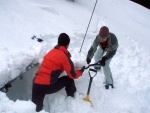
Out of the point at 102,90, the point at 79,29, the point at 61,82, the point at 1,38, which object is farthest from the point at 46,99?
the point at 79,29

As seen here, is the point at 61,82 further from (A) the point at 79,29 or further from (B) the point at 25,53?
(A) the point at 79,29

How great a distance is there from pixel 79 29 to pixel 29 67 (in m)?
3.93

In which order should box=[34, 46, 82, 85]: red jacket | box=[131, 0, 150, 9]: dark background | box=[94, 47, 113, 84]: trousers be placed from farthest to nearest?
box=[131, 0, 150, 9]: dark background, box=[94, 47, 113, 84]: trousers, box=[34, 46, 82, 85]: red jacket

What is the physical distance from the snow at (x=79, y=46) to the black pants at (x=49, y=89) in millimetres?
183

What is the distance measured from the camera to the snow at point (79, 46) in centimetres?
562

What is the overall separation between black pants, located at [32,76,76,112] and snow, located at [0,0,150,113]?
0.18 m

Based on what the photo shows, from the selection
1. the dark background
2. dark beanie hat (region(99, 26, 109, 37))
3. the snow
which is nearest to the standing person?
A: dark beanie hat (region(99, 26, 109, 37))

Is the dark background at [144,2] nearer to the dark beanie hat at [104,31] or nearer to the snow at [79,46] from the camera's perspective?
the snow at [79,46]

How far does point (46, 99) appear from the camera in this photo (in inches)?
229

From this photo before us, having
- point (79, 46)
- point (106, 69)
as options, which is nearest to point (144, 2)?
point (79, 46)

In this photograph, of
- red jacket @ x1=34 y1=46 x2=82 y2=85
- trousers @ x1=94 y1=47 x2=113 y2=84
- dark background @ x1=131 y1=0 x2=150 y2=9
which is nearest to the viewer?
red jacket @ x1=34 y1=46 x2=82 y2=85

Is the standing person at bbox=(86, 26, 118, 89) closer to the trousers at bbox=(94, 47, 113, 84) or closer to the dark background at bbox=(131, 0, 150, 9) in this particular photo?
the trousers at bbox=(94, 47, 113, 84)

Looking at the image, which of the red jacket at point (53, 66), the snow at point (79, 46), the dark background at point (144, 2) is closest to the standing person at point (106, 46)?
the snow at point (79, 46)

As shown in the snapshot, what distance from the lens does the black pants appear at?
5195mm
